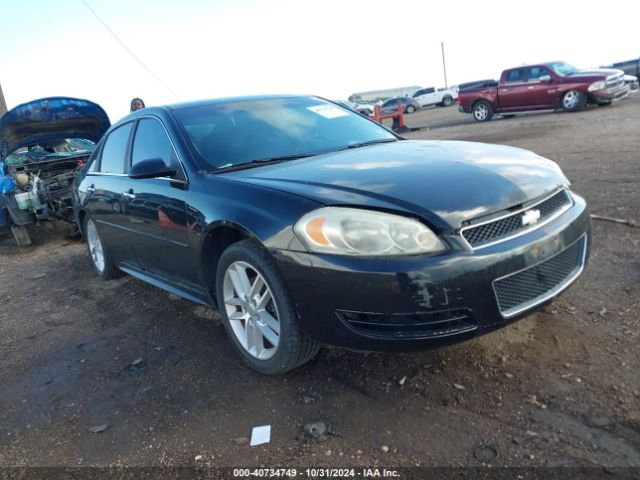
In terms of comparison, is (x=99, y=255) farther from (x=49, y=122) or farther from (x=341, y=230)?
(x=341, y=230)

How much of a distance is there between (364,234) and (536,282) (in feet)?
2.86

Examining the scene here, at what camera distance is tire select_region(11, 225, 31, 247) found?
7.87 meters

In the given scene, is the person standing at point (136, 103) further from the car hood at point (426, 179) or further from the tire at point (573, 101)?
the tire at point (573, 101)

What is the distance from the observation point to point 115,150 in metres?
4.55

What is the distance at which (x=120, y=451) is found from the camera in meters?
2.49

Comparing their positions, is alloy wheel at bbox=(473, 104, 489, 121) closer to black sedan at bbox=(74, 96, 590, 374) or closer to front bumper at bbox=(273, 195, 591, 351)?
black sedan at bbox=(74, 96, 590, 374)

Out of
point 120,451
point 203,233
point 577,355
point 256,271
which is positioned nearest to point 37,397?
point 120,451

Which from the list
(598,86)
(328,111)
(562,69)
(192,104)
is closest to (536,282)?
(328,111)

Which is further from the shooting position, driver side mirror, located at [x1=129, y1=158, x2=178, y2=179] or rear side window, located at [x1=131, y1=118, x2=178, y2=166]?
rear side window, located at [x1=131, y1=118, x2=178, y2=166]

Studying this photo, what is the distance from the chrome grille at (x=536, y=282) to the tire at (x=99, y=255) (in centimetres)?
381

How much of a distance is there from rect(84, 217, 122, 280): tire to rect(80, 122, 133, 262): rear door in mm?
164

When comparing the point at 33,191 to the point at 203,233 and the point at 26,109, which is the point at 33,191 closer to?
the point at 26,109

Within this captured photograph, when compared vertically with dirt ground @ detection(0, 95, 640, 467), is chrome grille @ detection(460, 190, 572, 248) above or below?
above

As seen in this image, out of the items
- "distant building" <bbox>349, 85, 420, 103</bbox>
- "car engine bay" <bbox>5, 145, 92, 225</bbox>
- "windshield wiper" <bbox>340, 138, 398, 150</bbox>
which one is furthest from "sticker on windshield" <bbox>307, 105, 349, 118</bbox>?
"distant building" <bbox>349, 85, 420, 103</bbox>
